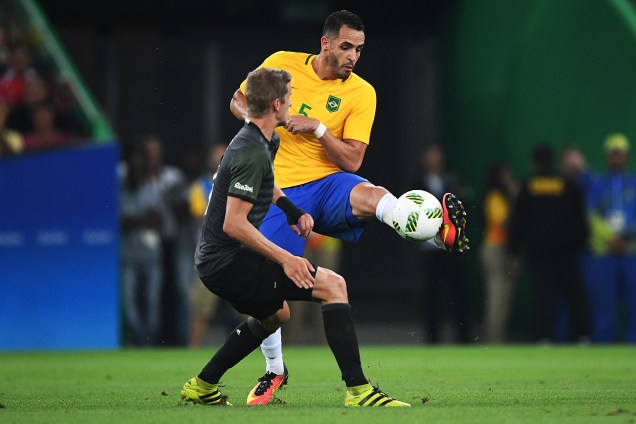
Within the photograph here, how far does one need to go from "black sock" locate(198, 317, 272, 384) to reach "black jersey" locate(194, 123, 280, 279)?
0.55 meters

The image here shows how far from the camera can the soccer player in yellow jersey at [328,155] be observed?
27.0 ft

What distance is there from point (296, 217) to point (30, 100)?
8760 mm

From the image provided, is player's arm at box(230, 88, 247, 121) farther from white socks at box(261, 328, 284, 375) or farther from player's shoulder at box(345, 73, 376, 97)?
white socks at box(261, 328, 284, 375)

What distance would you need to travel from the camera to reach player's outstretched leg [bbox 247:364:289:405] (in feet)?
26.0

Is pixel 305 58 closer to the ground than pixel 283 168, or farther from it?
farther from it

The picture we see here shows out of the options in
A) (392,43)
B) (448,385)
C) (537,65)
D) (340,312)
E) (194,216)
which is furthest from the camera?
(392,43)

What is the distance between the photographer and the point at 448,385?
937 centimetres

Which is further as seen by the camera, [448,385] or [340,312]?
[448,385]

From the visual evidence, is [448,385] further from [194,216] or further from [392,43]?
[392,43]

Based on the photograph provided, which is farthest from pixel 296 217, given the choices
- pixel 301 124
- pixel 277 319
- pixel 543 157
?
pixel 543 157

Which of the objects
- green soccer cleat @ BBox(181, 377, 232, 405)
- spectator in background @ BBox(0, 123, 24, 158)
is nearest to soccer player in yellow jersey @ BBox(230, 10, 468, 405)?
green soccer cleat @ BBox(181, 377, 232, 405)

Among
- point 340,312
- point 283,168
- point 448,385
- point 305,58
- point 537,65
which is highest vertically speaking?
point 537,65

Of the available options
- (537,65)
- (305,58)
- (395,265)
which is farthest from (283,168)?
(395,265)

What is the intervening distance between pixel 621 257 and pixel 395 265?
239 inches
